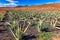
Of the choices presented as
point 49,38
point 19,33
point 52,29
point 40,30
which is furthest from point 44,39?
point 52,29

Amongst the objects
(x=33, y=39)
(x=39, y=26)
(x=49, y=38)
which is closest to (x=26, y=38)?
(x=33, y=39)

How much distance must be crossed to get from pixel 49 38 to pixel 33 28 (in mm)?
3228

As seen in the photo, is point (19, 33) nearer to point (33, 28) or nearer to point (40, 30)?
point (40, 30)

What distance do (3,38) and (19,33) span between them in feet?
2.54

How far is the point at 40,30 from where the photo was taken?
32.7 ft

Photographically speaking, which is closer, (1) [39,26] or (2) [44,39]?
(2) [44,39]

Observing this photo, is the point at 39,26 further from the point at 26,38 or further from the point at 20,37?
the point at 20,37

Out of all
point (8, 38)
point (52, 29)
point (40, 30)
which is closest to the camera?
point (8, 38)

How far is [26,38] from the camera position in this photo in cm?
859

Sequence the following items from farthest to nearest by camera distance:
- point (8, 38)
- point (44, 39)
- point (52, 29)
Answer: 1. point (52, 29)
2. point (8, 38)
3. point (44, 39)

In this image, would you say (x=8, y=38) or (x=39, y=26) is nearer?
(x=8, y=38)

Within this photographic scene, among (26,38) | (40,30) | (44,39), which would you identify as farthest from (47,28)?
(44,39)

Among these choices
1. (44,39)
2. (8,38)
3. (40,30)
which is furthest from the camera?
(40,30)

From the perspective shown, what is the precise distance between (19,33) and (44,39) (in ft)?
2.66
